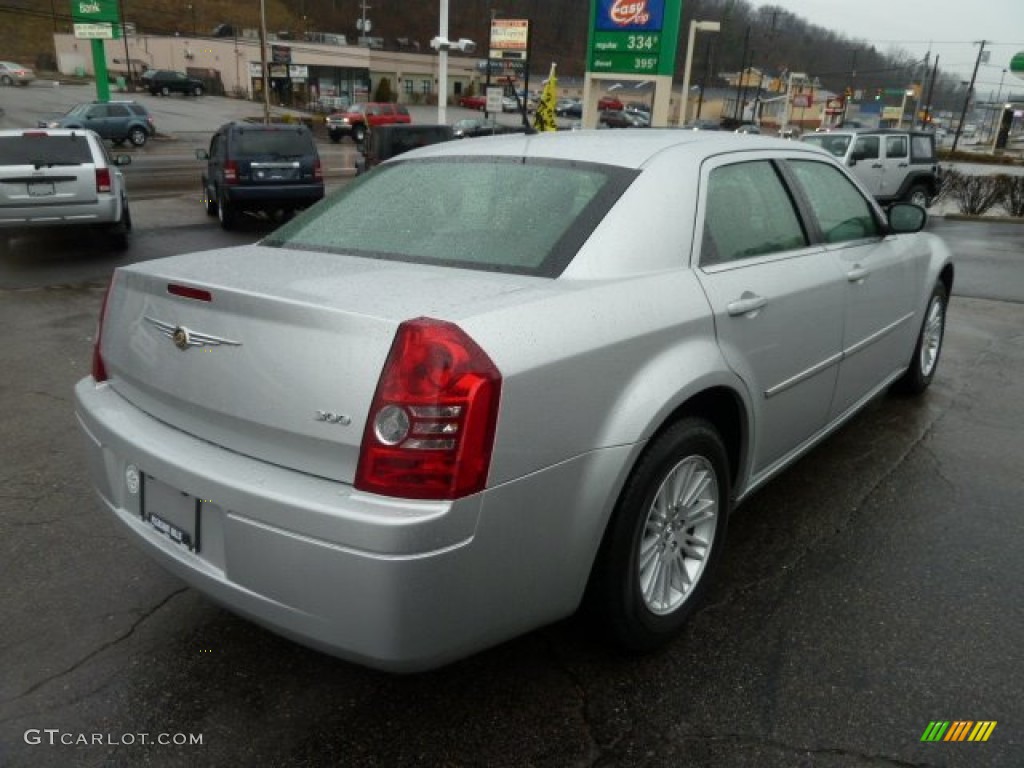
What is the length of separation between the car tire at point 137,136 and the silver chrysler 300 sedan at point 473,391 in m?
34.1

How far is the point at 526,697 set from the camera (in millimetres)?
2424

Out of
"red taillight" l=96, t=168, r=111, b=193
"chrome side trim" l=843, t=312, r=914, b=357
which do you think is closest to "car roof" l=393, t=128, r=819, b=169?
"chrome side trim" l=843, t=312, r=914, b=357

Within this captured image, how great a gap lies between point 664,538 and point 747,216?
4.30 ft

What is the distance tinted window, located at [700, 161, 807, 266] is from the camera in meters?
2.86

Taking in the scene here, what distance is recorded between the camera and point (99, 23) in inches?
1273

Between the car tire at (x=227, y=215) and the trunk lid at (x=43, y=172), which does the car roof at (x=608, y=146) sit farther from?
the car tire at (x=227, y=215)

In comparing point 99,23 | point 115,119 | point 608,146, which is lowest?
point 115,119

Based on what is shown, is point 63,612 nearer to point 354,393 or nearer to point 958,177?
point 354,393

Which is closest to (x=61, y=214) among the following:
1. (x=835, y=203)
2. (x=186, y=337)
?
(x=186, y=337)

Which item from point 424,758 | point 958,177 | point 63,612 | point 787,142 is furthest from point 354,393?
point 958,177

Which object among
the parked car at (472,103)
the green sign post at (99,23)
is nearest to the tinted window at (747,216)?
the green sign post at (99,23)

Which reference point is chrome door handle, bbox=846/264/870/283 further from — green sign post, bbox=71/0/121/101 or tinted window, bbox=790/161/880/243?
green sign post, bbox=71/0/121/101

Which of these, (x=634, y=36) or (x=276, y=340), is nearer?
(x=276, y=340)

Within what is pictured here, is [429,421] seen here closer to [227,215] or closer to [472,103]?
[227,215]
